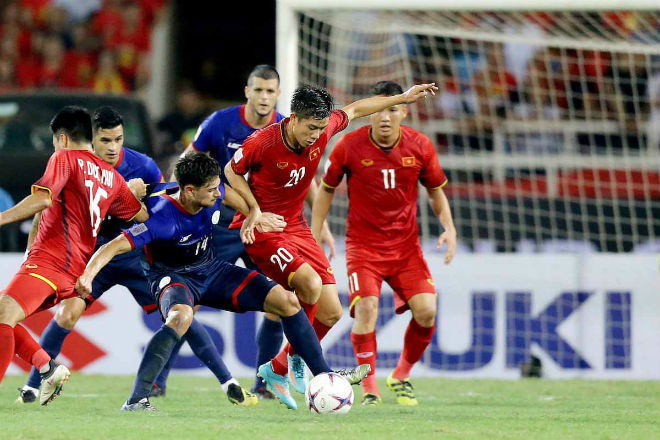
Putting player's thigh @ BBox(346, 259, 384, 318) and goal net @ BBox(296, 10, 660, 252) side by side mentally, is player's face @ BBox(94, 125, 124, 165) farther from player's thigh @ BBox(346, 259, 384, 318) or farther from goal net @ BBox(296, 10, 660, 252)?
goal net @ BBox(296, 10, 660, 252)

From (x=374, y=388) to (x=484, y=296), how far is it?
268 cm

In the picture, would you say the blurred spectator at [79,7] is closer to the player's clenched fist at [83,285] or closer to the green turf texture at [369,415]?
the green turf texture at [369,415]

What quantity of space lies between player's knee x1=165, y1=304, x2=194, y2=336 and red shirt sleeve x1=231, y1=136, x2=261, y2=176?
996 mm

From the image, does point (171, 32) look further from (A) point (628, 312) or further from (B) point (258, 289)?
(B) point (258, 289)

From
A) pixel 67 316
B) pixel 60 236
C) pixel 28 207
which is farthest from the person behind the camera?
pixel 67 316

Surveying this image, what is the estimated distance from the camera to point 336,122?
7.57m

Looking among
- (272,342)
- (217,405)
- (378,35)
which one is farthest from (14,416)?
(378,35)

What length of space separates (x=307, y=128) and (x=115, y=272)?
6.14 feet

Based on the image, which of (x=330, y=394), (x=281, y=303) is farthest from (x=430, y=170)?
(x=330, y=394)

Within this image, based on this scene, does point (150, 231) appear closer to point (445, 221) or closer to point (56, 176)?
point (56, 176)

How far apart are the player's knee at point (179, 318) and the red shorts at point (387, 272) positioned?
5.26 feet

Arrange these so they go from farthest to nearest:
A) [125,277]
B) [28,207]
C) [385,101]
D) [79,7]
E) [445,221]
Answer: [79,7], [445,221], [125,277], [385,101], [28,207]

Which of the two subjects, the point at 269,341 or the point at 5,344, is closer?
the point at 5,344

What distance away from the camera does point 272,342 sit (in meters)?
8.30
